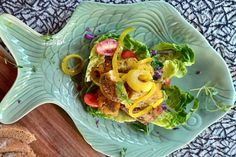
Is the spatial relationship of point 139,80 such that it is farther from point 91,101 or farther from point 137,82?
point 91,101

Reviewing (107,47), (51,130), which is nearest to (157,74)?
(107,47)

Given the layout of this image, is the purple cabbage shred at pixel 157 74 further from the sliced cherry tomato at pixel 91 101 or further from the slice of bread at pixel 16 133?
the slice of bread at pixel 16 133

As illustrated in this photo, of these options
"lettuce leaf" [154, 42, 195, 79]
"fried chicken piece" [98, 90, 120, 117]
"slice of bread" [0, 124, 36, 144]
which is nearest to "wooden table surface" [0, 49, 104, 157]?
"slice of bread" [0, 124, 36, 144]

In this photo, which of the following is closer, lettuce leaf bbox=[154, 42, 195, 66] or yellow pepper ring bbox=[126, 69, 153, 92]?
yellow pepper ring bbox=[126, 69, 153, 92]

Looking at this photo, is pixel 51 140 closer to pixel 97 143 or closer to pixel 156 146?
pixel 97 143

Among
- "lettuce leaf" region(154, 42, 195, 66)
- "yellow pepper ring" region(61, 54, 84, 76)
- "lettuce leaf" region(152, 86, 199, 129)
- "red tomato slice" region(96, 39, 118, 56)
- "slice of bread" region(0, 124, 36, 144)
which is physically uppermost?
"red tomato slice" region(96, 39, 118, 56)

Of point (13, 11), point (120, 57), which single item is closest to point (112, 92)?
point (120, 57)

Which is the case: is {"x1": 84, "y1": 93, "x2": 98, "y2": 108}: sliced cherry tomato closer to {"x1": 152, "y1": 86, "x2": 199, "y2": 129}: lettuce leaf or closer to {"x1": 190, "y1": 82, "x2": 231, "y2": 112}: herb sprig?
{"x1": 152, "y1": 86, "x2": 199, "y2": 129}: lettuce leaf
